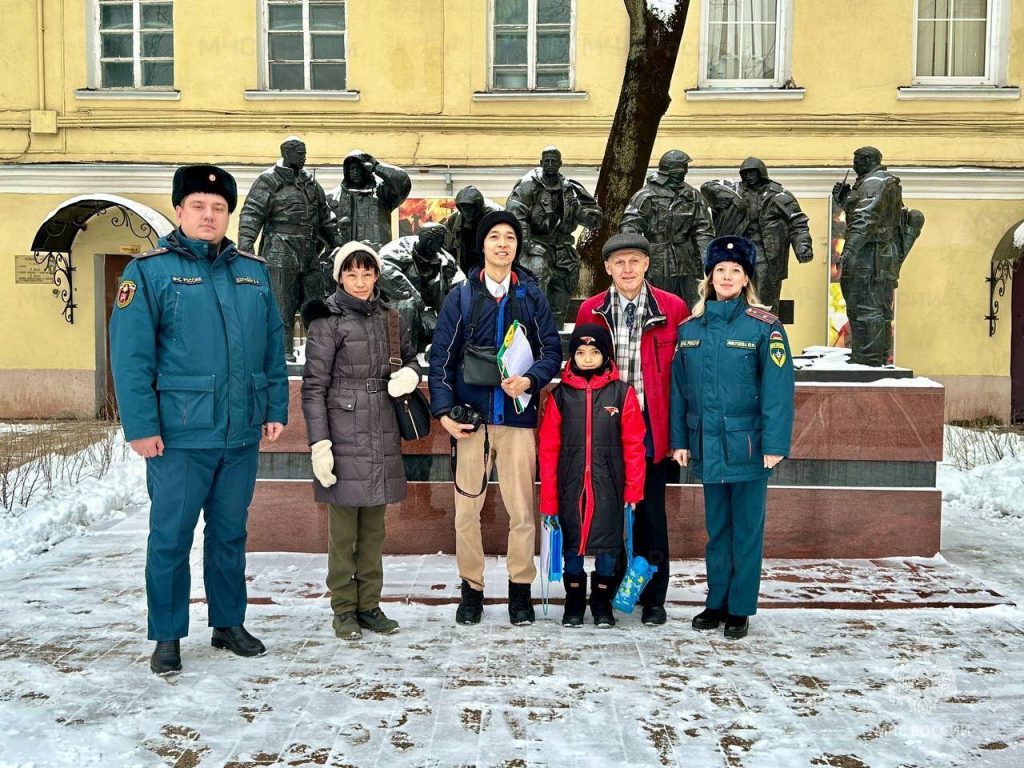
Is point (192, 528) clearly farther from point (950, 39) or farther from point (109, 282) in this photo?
A: point (950, 39)

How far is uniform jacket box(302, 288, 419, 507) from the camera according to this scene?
16.0ft

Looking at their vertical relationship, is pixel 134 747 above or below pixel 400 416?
below

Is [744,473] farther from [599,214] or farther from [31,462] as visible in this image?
[31,462]

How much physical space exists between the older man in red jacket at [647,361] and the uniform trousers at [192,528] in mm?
1845

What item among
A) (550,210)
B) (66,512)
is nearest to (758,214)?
(550,210)

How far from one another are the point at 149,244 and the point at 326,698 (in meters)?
11.9

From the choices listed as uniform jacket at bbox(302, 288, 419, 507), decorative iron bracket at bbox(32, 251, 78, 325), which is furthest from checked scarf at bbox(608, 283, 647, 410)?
decorative iron bracket at bbox(32, 251, 78, 325)

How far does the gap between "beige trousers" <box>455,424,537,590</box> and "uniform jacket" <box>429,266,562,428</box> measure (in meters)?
0.10

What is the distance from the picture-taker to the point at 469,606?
205 inches

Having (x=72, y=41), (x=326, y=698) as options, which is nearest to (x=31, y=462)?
(x=326, y=698)

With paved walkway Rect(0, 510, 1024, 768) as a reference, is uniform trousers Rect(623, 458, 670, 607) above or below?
above

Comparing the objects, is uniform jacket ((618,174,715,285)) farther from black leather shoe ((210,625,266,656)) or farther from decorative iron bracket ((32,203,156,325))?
decorative iron bracket ((32,203,156,325))

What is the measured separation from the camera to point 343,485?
488 centimetres

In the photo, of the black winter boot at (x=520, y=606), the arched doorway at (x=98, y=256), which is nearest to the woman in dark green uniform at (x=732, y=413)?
the black winter boot at (x=520, y=606)
